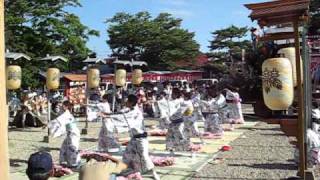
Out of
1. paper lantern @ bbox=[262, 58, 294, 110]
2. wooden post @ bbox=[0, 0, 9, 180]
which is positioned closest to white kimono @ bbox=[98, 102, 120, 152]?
paper lantern @ bbox=[262, 58, 294, 110]

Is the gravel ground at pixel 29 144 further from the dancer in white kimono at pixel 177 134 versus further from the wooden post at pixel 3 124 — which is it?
the wooden post at pixel 3 124

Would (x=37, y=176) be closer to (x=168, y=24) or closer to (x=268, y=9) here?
(x=268, y=9)

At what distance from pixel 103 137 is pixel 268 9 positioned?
19.6 feet

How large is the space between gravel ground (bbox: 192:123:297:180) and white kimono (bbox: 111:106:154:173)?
1.25 metres

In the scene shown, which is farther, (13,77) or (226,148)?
(13,77)

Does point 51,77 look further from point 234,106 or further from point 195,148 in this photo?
point 234,106

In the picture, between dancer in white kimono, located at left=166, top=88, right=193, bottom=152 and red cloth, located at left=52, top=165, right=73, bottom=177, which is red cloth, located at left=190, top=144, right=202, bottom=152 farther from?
red cloth, located at left=52, top=165, right=73, bottom=177

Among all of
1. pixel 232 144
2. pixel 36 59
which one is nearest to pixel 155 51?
pixel 36 59

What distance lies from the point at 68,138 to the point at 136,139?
2.28 metres

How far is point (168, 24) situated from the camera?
54000mm

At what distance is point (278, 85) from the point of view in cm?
724

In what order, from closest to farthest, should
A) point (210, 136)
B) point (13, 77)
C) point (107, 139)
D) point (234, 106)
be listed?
1. point (107, 139)
2. point (13, 77)
3. point (210, 136)
4. point (234, 106)

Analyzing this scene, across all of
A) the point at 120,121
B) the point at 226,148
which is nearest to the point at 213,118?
the point at 226,148

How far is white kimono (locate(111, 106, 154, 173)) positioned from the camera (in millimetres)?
8492
